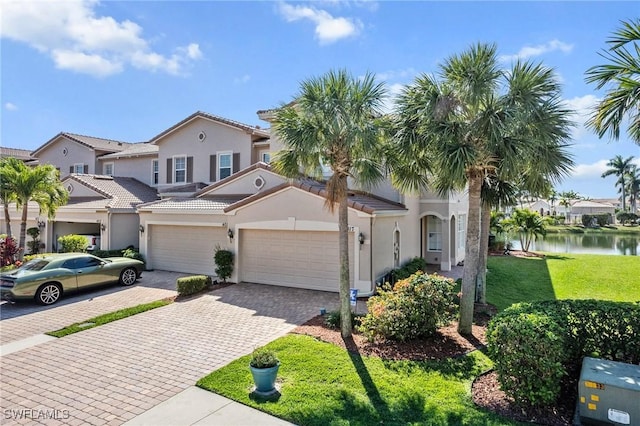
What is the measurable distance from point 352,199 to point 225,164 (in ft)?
35.9

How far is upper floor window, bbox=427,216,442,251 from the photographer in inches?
798

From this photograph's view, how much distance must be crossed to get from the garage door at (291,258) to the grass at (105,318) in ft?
12.9

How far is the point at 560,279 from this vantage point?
17562 mm

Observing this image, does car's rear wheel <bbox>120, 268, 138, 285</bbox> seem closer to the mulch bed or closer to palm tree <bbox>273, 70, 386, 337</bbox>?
the mulch bed

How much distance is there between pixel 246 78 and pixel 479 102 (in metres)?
10.8

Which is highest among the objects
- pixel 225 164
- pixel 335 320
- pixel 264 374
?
pixel 225 164

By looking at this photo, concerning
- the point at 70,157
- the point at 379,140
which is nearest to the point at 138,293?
the point at 379,140

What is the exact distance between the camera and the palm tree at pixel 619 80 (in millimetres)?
7840

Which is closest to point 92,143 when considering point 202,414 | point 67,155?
point 67,155

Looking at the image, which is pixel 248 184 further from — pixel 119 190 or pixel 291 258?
pixel 119 190

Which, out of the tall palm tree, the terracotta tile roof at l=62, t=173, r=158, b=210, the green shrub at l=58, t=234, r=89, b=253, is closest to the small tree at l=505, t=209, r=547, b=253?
the terracotta tile roof at l=62, t=173, r=158, b=210

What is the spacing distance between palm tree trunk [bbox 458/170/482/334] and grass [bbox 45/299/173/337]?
9700mm

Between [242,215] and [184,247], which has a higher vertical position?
[242,215]

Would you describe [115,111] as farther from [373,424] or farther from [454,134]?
[373,424]
